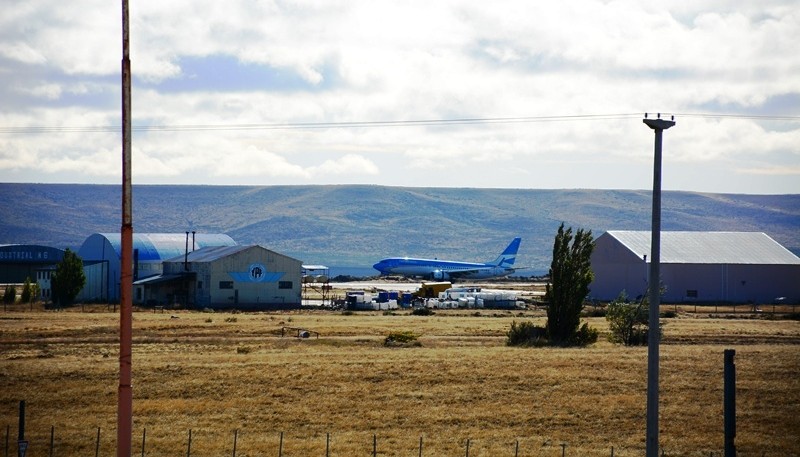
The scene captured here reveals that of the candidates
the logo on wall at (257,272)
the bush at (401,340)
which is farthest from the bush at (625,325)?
the logo on wall at (257,272)

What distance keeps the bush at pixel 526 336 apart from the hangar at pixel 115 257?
5335cm

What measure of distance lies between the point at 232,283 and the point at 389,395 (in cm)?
5876

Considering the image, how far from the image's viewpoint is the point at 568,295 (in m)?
60.3

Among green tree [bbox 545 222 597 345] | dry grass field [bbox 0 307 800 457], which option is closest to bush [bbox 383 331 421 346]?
dry grass field [bbox 0 307 800 457]

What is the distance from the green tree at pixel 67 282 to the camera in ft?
309

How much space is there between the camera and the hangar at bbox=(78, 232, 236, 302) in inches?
4181

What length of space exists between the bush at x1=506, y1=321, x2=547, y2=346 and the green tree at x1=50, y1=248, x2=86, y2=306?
4998 centimetres

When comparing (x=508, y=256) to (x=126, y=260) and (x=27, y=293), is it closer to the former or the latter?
(x=27, y=293)

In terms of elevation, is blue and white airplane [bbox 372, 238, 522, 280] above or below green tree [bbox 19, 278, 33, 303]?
above

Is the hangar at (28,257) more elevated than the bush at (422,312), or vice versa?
the hangar at (28,257)

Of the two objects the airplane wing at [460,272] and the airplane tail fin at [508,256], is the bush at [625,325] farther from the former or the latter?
the airplane tail fin at [508,256]

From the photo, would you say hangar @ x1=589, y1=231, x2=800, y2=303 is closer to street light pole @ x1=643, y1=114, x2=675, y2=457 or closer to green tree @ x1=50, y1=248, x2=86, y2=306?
green tree @ x1=50, y1=248, x2=86, y2=306

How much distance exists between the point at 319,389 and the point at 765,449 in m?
17.0

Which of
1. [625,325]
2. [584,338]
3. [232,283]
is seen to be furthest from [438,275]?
[584,338]
